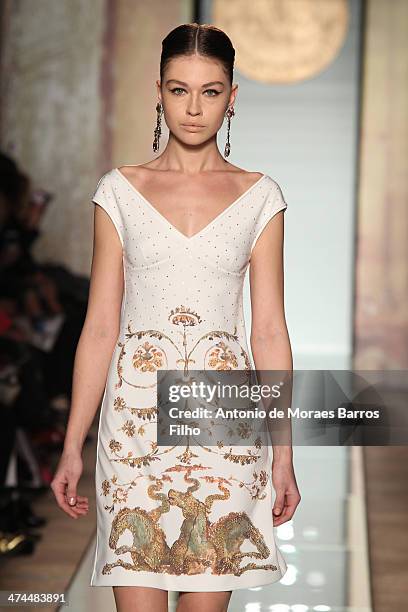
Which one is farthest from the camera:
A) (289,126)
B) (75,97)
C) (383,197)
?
(289,126)

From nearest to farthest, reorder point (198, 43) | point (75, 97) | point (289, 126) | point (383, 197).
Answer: point (198, 43) < point (75, 97) < point (383, 197) < point (289, 126)

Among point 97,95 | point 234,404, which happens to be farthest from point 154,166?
point 97,95

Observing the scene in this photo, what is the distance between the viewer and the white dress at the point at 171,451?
1773 mm

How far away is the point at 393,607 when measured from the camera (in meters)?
3.23

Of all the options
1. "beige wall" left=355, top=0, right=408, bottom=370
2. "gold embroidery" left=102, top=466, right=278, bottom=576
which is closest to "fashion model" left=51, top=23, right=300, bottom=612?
"gold embroidery" left=102, top=466, right=278, bottom=576

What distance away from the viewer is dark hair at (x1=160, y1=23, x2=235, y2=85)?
5.70 feet

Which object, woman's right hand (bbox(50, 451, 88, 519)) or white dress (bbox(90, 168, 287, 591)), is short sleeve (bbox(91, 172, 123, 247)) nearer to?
white dress (bbox(90, 168, 287, 591))

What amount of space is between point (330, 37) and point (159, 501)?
23.2 ft

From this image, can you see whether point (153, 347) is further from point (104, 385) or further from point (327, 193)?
point (327, 193)

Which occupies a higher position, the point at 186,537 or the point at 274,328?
the point at 274,328

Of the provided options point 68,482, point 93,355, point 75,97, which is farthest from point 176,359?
point 75,97

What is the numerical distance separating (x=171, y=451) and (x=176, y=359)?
0.14 m

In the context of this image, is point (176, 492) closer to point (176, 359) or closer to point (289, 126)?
point (176, 359)

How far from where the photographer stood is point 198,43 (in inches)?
68.4
